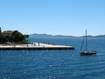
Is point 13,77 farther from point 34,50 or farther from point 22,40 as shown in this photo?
point 22,40

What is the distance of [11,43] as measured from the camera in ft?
536

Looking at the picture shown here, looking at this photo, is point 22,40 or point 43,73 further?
point 22,40

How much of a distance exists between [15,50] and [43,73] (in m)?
68.4

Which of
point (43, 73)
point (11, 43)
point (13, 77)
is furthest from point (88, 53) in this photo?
point (13, 77)

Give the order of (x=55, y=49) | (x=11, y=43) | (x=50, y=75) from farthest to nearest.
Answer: (x=11, y=43)
(x=55, y=49)
(x=50, y=75)

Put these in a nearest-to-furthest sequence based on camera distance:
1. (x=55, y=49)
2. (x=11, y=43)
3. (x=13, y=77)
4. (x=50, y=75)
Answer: (x=13, y=77), (x=50, y=75), (x=55, y=49), (x=11, y=43)

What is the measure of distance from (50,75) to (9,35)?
9651 cm

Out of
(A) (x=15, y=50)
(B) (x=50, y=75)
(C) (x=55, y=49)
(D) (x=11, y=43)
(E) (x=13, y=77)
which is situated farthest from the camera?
(D) (x=11, y=43)

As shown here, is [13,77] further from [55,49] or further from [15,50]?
[55,49]

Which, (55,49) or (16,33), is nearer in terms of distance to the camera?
(55,49)

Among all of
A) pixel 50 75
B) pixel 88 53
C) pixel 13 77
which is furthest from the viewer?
Answer: pixel 88 53

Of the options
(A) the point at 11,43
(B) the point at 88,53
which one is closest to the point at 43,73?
(B) the point at 88,53

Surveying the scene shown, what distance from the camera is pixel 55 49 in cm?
15262

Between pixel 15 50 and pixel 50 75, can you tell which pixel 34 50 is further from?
pixel 50 75
